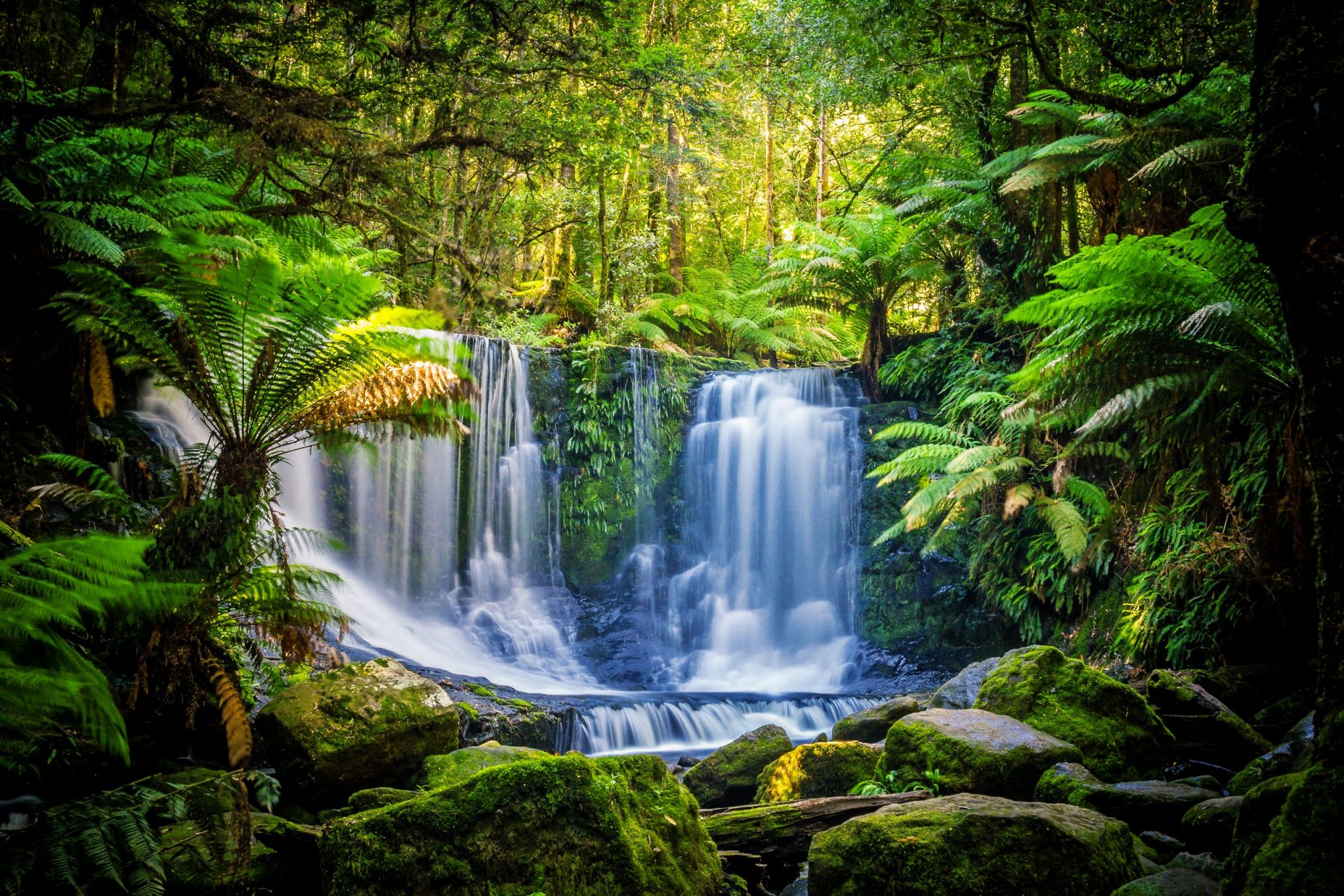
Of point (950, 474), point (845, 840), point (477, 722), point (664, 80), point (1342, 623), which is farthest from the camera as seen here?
point (950, 474)

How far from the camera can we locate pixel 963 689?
548 cm

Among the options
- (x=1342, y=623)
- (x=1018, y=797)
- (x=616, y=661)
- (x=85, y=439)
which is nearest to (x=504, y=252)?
(x=616, y=661)

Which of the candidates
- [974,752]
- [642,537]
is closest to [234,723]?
[974,752]

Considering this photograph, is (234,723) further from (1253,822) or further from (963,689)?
(963,689)

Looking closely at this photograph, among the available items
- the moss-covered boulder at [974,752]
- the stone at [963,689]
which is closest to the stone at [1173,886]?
the moss-covered boulder at [974,752]

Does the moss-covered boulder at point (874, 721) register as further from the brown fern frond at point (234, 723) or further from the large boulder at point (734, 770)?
the brown fern frond at point (234, 723)

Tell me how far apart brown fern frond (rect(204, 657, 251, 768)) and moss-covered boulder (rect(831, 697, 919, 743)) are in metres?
3.82

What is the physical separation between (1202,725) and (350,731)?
442 cm

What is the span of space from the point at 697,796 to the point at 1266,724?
3243 mm

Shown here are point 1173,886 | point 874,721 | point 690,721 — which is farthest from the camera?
point 690,721

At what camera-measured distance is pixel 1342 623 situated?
194cm

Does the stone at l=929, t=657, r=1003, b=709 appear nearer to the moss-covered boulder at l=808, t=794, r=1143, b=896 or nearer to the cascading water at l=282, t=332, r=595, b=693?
the moss-covered boulder at l=808, t=794, r=1143, b=896

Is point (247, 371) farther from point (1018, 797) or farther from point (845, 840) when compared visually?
point (1018, 797)

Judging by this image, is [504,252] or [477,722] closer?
[477,722]
